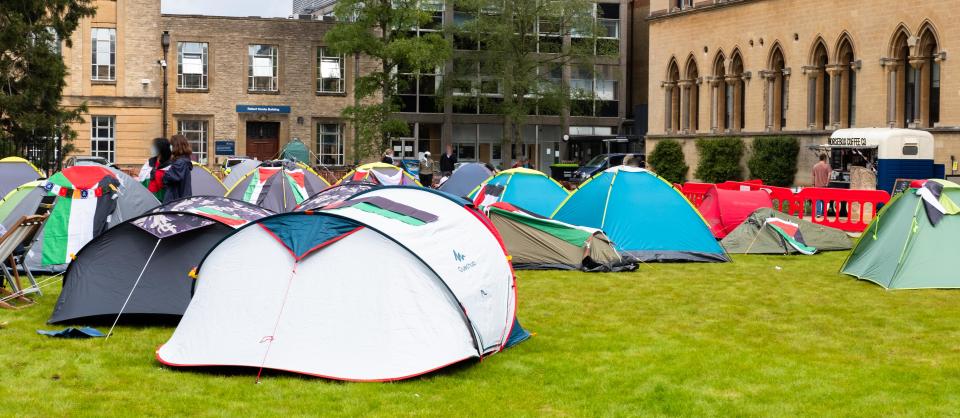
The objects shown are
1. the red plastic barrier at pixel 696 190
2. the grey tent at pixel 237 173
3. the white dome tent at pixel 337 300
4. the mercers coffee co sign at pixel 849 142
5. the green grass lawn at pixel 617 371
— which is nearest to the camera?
the green grass lawn at pixel 617 371

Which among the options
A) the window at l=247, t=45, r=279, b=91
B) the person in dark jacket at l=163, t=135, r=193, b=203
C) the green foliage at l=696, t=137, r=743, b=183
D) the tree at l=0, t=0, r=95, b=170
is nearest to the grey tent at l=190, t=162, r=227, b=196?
the tree at l=0, t=0, r=95, b=170

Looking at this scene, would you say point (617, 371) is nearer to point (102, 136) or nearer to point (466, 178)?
point (466, 178)

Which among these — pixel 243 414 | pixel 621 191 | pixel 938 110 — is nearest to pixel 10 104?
pixel 621 191

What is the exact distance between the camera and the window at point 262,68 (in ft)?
165

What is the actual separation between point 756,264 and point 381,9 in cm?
3154

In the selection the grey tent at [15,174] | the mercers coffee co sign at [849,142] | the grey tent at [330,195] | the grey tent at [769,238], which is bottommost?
the grey tent at [769,238]

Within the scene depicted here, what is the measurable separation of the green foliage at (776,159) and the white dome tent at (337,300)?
31461 millimetres

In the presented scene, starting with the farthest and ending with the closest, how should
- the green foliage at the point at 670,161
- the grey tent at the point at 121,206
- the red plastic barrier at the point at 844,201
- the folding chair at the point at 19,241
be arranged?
the green foliage at the point at 670,161
the red plastic barrier at the point at 844,201
the grey tent at the point at 121,206
the folding chair at the point at 19,241

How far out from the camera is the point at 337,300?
8938 mm

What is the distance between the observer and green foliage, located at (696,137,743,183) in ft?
138

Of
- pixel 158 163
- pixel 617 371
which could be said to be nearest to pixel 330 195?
pixel 158 163

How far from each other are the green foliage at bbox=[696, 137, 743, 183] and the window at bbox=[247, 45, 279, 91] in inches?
740

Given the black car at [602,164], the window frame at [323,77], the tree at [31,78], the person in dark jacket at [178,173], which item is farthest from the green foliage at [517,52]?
the person in dark jacket at [178,173]

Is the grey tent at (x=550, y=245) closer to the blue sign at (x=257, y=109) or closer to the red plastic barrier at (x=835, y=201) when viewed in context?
the red plastic barrier at (x=835, y=201)
